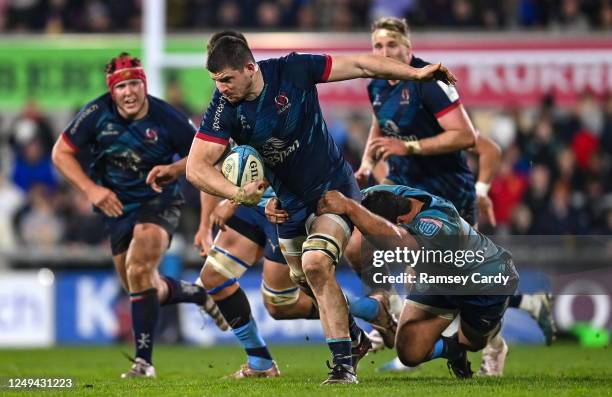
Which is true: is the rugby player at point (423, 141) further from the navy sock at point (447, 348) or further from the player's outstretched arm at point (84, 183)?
the player's outstretched arm at point (84, 183)

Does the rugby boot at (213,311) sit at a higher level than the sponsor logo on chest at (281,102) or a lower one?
lower

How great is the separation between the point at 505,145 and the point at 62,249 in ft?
22.0

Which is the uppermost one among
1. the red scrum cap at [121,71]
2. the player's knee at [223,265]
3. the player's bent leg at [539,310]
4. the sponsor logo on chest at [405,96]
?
the red scrum cap at [121,71]

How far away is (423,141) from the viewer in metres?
10.0

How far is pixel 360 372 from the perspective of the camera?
415 inches

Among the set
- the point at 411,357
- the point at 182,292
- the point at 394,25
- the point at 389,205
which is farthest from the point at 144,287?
the point at 394,25

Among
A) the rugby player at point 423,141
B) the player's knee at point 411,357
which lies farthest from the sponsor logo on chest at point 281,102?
the player's knee at point 411,357

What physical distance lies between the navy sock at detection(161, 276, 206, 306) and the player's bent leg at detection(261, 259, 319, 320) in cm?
105

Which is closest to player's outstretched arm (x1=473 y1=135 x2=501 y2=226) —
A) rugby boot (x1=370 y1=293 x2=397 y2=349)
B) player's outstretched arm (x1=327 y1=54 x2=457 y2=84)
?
rugby boot (x1=370 y1=293 x2=397 y2=349)

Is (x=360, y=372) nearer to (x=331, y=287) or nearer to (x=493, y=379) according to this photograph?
(x=493, y=379)

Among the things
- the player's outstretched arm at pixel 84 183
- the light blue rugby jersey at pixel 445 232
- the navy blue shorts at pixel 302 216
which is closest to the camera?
the light blue rugby jersey at pixel 445 232

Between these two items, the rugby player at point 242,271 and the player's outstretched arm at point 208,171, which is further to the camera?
the rugby player at point 242,271

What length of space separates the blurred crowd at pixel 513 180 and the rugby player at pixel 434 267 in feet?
24.5

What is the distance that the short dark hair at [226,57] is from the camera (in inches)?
322
